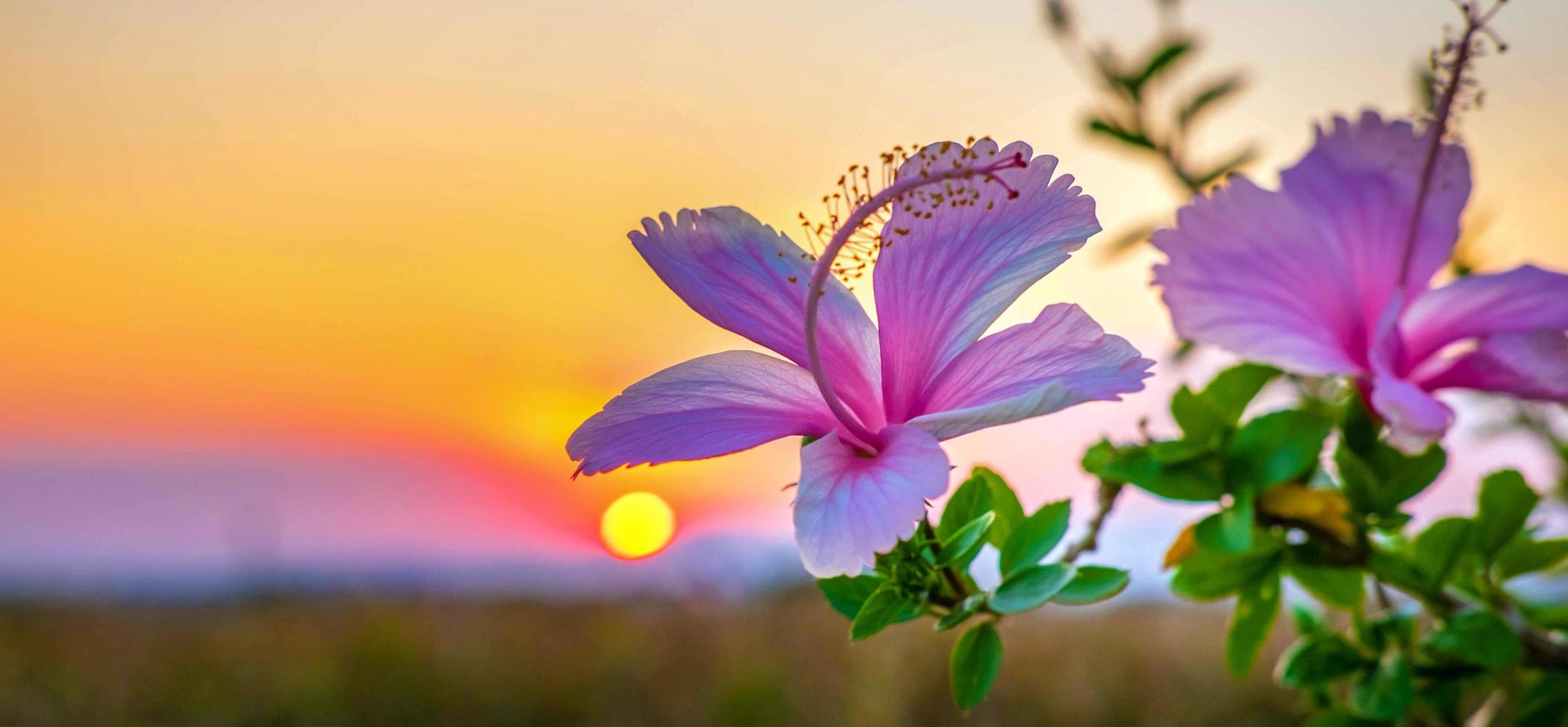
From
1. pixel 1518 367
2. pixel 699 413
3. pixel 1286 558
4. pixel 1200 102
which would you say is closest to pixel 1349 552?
pixel 1286 558

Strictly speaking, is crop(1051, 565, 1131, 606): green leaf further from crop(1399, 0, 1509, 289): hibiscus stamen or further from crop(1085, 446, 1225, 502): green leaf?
crop(1399, 0, 1509, 289): hibiscus stamen

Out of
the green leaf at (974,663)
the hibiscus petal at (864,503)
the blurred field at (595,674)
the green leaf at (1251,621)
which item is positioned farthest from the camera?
the blurred field at (595,674)

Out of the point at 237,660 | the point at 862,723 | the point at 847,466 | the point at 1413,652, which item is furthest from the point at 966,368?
the point at 237,660

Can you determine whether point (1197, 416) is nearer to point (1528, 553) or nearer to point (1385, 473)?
point (1385, 473)

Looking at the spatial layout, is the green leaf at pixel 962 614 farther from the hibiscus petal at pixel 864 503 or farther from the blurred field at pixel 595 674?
the blurred field at pixel 595 674

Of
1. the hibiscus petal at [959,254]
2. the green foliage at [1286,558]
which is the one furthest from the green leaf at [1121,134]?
the hibiscus petal at [959,254]

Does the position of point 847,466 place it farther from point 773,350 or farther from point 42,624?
point 42,624
